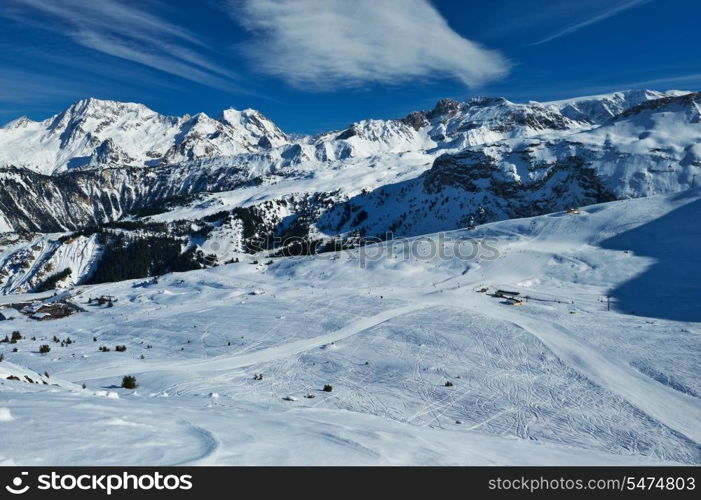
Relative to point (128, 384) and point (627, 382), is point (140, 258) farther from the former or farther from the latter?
point (627, 382)

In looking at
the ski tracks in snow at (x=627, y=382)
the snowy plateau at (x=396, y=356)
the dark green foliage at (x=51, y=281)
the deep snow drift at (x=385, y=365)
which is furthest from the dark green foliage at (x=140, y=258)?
the ski tracks in snow at (x=627, y=382)

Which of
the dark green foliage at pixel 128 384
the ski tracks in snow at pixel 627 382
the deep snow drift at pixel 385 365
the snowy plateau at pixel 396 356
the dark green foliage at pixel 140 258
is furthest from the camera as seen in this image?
the dark green foliage at pixel 140 258

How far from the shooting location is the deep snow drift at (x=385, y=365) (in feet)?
27.3

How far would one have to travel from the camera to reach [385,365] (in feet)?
79.5

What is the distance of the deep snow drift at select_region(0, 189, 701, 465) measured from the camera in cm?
831

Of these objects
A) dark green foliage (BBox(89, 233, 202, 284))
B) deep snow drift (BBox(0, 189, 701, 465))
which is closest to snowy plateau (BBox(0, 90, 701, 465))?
deep snow drift (BBox(0, 189, 701, 465))

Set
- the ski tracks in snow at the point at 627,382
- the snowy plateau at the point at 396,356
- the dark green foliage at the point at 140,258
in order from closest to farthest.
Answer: the snowy plateau at the point at 396,356, the ski tracks in snow at the point at 627,382, the dark green foliage at the point at 140,258

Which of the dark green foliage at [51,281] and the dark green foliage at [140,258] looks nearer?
the dark green foliage at [51,281]

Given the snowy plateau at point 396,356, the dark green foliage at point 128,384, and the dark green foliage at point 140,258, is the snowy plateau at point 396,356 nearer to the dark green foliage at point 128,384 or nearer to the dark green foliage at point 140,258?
the dark green foliage at point 128,384

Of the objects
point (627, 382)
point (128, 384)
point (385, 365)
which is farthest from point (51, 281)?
point (627, 382)

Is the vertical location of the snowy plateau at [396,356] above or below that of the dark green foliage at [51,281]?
above
